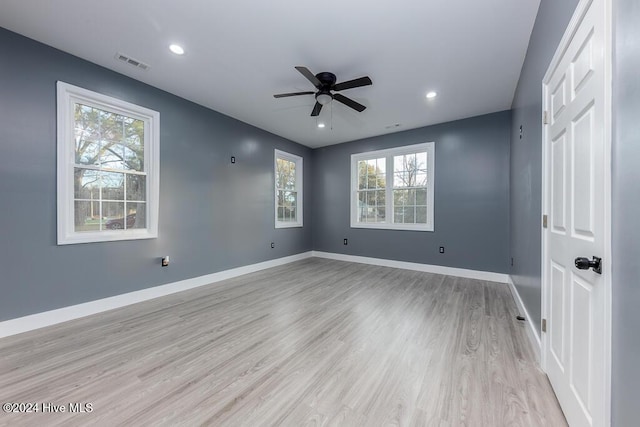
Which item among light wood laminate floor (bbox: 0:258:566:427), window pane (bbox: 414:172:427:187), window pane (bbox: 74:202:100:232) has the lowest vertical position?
light wood laminate floor (bbox: 0:258:566:427)

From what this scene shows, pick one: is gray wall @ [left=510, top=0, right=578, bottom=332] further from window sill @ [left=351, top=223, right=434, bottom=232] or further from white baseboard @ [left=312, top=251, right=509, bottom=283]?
window sill @ [left=351, top=223, right=434, bottom=232]

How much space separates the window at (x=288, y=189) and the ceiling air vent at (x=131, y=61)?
2.68 m

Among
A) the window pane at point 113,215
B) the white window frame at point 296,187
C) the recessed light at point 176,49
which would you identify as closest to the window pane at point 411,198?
the white window frame at point 296,187

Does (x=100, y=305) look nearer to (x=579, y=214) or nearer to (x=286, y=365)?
(x=286, y=365)

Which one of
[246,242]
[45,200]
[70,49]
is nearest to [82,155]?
[45,200]

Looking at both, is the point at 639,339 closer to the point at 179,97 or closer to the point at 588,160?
the point at 588,160

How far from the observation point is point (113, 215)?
9.95 feet

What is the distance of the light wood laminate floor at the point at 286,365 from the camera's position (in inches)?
55.4

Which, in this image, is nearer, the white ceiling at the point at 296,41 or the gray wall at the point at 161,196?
the white ceiling at the point at 296,41

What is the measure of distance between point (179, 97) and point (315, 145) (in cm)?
315

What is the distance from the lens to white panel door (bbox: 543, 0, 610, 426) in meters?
1.00

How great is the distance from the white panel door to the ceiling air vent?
146 inches

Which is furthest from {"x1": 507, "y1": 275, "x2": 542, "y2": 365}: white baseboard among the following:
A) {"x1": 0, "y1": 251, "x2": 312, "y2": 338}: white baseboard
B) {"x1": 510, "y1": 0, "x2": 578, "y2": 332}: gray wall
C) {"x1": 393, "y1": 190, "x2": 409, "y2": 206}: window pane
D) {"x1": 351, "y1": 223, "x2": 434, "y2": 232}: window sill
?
{"x1": 0, "y1": 251, "x2": 312, "y2": 338}: white baseboard

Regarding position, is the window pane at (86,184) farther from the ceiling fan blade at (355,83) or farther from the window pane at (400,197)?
the window pane at (400,197)
